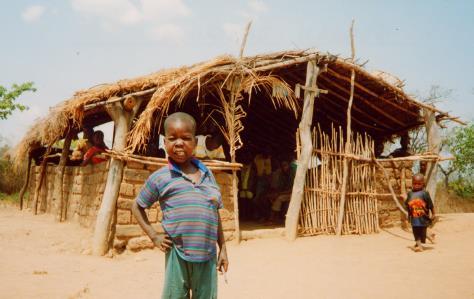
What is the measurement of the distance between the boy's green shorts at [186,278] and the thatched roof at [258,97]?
3.61 m

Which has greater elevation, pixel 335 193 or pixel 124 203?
pixel 335 193

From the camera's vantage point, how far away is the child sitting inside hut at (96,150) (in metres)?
7.57

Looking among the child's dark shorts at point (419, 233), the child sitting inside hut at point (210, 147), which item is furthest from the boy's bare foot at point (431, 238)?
the child sitting inside hut at point (210, 147)

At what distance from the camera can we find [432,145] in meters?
7.98

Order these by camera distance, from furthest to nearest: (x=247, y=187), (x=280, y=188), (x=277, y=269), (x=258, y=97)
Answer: (x=247, y=187) → (x=280, y=188) → (x=258, y=97) → (x=277, y=269)

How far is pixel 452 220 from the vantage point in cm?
808

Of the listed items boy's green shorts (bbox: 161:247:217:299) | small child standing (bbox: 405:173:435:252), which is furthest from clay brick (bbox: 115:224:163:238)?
small child standing (bbox: 405:173:435:252)

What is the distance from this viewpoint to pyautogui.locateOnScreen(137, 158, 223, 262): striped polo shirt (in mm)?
2061

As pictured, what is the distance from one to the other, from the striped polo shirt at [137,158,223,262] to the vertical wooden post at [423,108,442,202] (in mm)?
6898

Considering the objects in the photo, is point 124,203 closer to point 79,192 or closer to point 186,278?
point 79,192

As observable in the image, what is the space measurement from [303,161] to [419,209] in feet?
6.16

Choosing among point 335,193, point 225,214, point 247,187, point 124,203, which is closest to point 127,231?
point 124,203

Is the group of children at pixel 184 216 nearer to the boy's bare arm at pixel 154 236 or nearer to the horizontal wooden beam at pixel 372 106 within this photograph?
the boy's bare arm at pixel 154 236

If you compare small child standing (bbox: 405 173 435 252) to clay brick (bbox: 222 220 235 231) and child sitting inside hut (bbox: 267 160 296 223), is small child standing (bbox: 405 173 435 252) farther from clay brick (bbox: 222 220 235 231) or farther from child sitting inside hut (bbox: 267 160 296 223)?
child sitting inside hut (bbox: 267 160 296 223)
